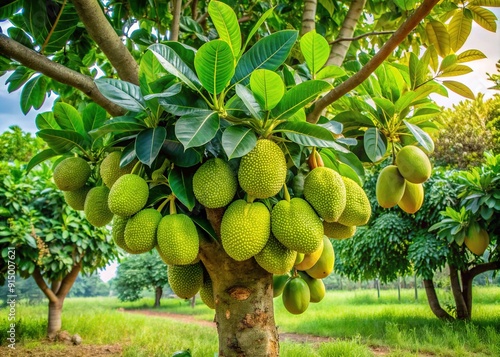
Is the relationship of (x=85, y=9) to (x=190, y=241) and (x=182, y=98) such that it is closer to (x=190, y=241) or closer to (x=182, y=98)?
(x=182, y=98)

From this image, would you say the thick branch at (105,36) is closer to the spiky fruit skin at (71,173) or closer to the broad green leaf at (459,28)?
the spiky fruit skin at (71,173)

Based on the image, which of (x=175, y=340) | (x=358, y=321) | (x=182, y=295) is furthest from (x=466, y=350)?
(x=182, y=295)

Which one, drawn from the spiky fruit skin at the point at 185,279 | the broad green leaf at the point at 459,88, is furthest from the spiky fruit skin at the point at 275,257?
the broad green leaf at the point at 459,88

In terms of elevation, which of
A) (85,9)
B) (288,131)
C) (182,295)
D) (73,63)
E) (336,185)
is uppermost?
(73,63)

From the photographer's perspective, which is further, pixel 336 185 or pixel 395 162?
pixel 395 162

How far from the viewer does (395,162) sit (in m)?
1.01

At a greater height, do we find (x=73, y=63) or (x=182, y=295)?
(x=73, y=63)

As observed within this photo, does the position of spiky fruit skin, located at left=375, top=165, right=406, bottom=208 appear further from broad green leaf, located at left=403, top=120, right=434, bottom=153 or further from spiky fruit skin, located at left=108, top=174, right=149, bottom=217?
spiky fruit skin, located at left=108, top=174, right=149, bottom=217

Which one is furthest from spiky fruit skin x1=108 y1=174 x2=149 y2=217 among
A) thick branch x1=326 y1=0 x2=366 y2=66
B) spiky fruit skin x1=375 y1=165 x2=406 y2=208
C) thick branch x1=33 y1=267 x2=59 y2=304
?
thick branch x1=33 y1=267 x2=59 y2=304

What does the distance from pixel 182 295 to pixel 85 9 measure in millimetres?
747

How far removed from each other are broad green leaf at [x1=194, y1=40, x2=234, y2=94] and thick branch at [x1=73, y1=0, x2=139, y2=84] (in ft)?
1.31

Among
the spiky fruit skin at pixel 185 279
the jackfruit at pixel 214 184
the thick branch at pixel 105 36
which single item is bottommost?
the spiky fruit skin at pixel 185 279

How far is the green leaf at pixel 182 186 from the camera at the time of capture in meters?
0.82

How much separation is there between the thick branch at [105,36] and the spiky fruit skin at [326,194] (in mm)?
561
